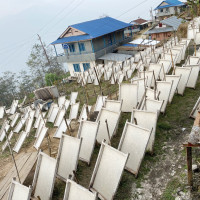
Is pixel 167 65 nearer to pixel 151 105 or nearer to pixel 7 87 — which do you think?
pixel 151 105

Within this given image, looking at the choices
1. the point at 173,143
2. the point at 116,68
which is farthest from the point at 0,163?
the point at 116,68

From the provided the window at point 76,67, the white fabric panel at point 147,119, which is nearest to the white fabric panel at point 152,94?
the white fabric panel at point 147,119

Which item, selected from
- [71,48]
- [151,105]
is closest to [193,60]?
[151,105]

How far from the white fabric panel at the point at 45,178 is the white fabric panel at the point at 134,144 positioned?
5.59 ft

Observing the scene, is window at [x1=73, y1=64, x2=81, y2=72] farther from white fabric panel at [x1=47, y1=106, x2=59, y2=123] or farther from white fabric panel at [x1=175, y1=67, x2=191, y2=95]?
white fabric panel at [x1=175, y1=67, x2=191, y2=95]

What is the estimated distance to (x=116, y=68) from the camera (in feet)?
46.4

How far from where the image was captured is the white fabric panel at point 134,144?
13.7ft

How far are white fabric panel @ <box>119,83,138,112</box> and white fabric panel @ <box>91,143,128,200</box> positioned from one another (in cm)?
312

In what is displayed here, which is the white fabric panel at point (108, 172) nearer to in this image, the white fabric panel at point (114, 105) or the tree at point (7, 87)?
the white fabric panel at point (114, 105)

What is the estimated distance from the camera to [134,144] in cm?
439

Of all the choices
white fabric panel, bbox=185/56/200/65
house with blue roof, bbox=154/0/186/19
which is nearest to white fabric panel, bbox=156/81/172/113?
white fabric panel, bbox=185/56/200/65

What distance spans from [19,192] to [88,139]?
203 cm

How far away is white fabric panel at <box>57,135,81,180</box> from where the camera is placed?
4.52m

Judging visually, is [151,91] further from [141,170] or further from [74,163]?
[74,163]
